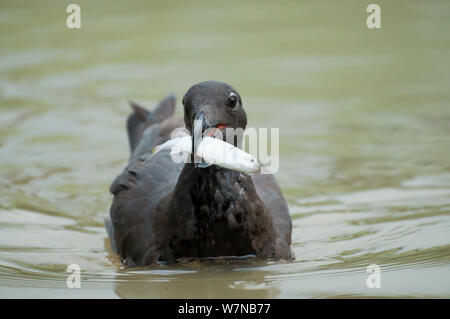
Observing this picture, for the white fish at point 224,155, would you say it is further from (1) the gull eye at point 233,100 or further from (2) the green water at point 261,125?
(2) the green water at point 261,125

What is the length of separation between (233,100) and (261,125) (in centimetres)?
408

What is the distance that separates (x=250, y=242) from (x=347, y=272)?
2.11ft

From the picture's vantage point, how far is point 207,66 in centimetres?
1080

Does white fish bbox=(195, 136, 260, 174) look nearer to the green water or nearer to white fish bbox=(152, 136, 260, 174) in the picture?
white fish bbox=(152, 136, 260, 174)

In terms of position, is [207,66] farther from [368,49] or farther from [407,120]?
[407,120]

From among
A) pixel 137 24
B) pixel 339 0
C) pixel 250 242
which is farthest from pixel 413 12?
pixel 250 242

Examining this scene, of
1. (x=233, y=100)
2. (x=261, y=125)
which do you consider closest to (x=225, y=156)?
(x=233, y=100)

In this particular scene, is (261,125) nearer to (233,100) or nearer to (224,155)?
(233,100)

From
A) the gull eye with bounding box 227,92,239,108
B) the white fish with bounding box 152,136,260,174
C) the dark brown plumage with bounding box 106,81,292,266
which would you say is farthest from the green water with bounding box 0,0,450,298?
the gull eye with bounding box 227,92,239,108

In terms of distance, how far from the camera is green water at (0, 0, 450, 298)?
4.91 m

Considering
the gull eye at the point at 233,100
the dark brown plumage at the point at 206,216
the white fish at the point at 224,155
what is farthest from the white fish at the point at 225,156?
the gull eye at the point at 233,100

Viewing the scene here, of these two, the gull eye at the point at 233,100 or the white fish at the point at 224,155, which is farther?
the gull eye at the point at 233,100

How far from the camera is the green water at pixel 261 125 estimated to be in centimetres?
491

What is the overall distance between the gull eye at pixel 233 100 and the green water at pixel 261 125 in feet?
3.32
